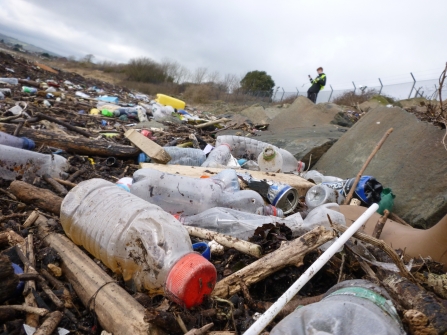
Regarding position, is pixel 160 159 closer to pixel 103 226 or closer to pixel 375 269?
pixel 103 226

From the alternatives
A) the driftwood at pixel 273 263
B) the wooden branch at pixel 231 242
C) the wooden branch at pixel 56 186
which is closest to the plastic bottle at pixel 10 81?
the wooden branch at pixel 56 186

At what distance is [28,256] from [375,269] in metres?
1.56

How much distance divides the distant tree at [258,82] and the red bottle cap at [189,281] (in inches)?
1081

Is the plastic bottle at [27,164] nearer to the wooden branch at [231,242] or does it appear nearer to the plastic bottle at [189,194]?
the plastic bottle at [189,194]

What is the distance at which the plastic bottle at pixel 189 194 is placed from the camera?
2.52 metres

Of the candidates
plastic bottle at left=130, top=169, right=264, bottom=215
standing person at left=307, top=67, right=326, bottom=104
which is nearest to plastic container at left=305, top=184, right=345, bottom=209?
plastic bottle at left=130, top=169, right=264, bottom=215

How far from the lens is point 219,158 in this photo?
3877 mm

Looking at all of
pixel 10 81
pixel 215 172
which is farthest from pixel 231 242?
pixel 10 81

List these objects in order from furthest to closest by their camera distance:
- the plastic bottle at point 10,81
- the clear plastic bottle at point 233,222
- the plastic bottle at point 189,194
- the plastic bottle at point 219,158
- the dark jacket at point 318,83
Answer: the dark jacket at point 318,83, the plastic bottle at point 10,81, the plastic bottle at point 219,158, the plastic bottle at point 189,194, the clear plastic bottle at point 233,222

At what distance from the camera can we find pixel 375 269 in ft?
4.87

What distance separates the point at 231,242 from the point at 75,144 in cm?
260

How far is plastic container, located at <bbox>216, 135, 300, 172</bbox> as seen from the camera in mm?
4363

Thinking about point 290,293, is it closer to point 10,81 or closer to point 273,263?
point 273,263

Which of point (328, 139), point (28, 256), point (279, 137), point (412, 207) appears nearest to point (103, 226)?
point (28, 256)
